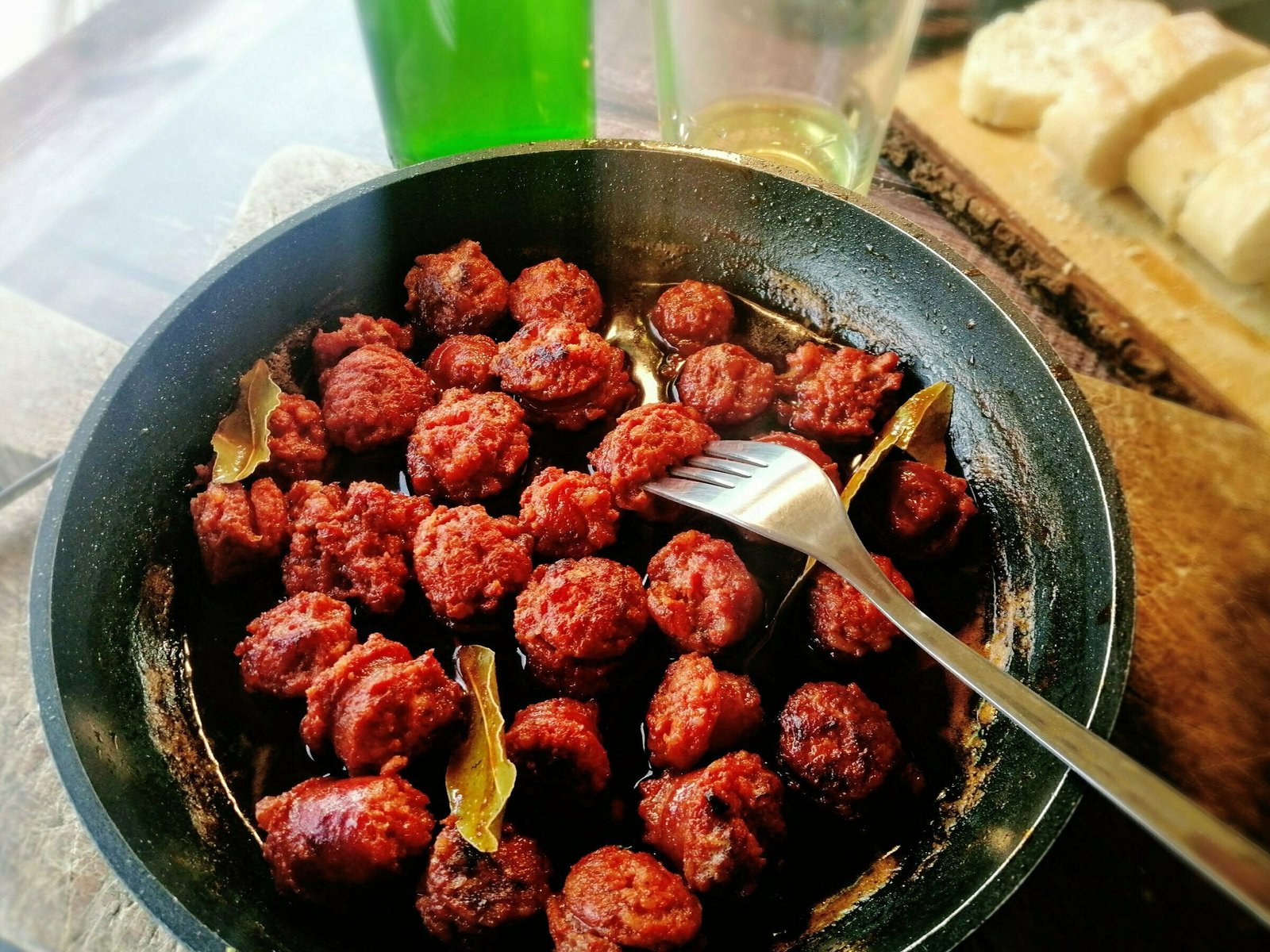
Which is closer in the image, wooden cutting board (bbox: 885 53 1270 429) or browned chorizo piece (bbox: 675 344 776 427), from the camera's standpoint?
browned chorizo piece (bbox: 675 344 776 427)

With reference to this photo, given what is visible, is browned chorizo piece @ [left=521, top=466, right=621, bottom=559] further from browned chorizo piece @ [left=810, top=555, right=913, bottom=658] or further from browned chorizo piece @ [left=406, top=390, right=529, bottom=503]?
browned chorizo piece @ [left=810, top=555, right=913, bottom=658]

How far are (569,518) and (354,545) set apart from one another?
437 mm

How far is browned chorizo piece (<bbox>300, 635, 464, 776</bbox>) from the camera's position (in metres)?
1.66

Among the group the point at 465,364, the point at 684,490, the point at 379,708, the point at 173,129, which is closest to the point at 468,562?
the point at 379,708

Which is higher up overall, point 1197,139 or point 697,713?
point 1197,139

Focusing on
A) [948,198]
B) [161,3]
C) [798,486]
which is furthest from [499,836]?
[161,3]

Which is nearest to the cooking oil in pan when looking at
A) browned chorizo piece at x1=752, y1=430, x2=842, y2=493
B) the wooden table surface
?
the wooden table surface

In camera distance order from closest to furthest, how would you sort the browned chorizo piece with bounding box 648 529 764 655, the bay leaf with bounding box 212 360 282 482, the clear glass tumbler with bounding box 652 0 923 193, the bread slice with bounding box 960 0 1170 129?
the browned chorizo piece with bounding box 648 529 764 655 → the bay leaf with bounding box 212 360 282 482 → the clear glass tumbler with bounding box 652 0 923 193 → the bread slice with bounding box 960 0 1170 129

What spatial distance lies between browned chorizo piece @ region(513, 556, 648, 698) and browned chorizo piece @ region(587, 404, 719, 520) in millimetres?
205

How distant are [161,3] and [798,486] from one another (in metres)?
3.42

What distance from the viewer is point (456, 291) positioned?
231 cm

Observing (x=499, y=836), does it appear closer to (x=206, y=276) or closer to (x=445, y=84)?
(x=206, y=276)

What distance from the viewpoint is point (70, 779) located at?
1467 mm

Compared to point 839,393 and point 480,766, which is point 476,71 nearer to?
point 839,393
